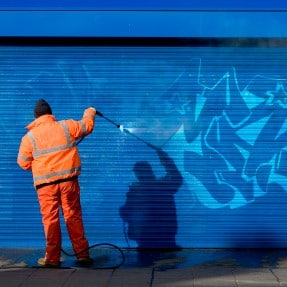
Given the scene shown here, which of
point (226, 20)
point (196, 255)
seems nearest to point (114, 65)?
point (226, 20)

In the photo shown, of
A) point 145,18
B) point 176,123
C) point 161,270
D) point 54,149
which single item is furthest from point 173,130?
point 161,270

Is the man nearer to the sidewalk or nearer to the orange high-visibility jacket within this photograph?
the orange high-visibility jacket

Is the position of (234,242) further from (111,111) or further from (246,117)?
(111,111)

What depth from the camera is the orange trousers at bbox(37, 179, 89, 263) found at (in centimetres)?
702

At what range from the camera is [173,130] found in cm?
815

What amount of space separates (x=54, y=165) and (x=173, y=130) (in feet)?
5.92

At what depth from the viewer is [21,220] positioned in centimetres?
825

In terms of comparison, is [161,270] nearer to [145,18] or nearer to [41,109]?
[41,109]

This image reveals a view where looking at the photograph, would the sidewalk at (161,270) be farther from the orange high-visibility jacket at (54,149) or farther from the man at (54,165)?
the orange high-visibility jacket at (54,149)

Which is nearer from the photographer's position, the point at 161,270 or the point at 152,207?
the point at 161,270

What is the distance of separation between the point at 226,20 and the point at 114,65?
58.2 inches

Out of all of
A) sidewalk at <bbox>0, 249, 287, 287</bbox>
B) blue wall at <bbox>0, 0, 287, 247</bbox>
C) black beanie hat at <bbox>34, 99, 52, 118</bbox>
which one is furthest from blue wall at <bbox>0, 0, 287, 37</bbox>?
sidewalk at <bbox>0, 249, 287, 287</bbox>

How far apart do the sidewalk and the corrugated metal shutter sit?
33 cm

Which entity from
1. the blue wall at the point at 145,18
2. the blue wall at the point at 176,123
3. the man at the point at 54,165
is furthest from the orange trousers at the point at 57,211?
the blue wall at the point at 145,18
